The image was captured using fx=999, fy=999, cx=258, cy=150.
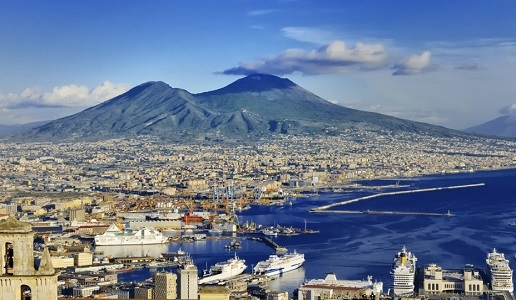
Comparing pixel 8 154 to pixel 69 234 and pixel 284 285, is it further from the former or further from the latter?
pixel 284 285

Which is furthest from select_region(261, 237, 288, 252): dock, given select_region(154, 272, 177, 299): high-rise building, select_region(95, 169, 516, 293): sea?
select_region(154, 272, 177, 299): high-rise building

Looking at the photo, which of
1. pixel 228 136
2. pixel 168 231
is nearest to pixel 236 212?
pixel 168 231

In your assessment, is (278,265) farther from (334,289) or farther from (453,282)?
(453,282)

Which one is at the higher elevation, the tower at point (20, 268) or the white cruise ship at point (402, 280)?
the tower at point (20, 268)

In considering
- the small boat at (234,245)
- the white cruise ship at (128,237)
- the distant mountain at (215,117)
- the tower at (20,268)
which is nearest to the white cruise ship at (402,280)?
the small boat at (234,245)

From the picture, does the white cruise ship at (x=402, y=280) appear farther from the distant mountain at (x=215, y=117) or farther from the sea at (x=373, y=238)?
the distant mountain at (x=215, y=117)

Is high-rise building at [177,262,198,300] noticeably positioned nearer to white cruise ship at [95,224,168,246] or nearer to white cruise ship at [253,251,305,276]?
white cruise ship at [253,251,305,276]

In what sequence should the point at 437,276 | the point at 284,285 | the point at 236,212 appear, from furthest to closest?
the point at 236,212 < the point at 284,285 < the point at 437,276
